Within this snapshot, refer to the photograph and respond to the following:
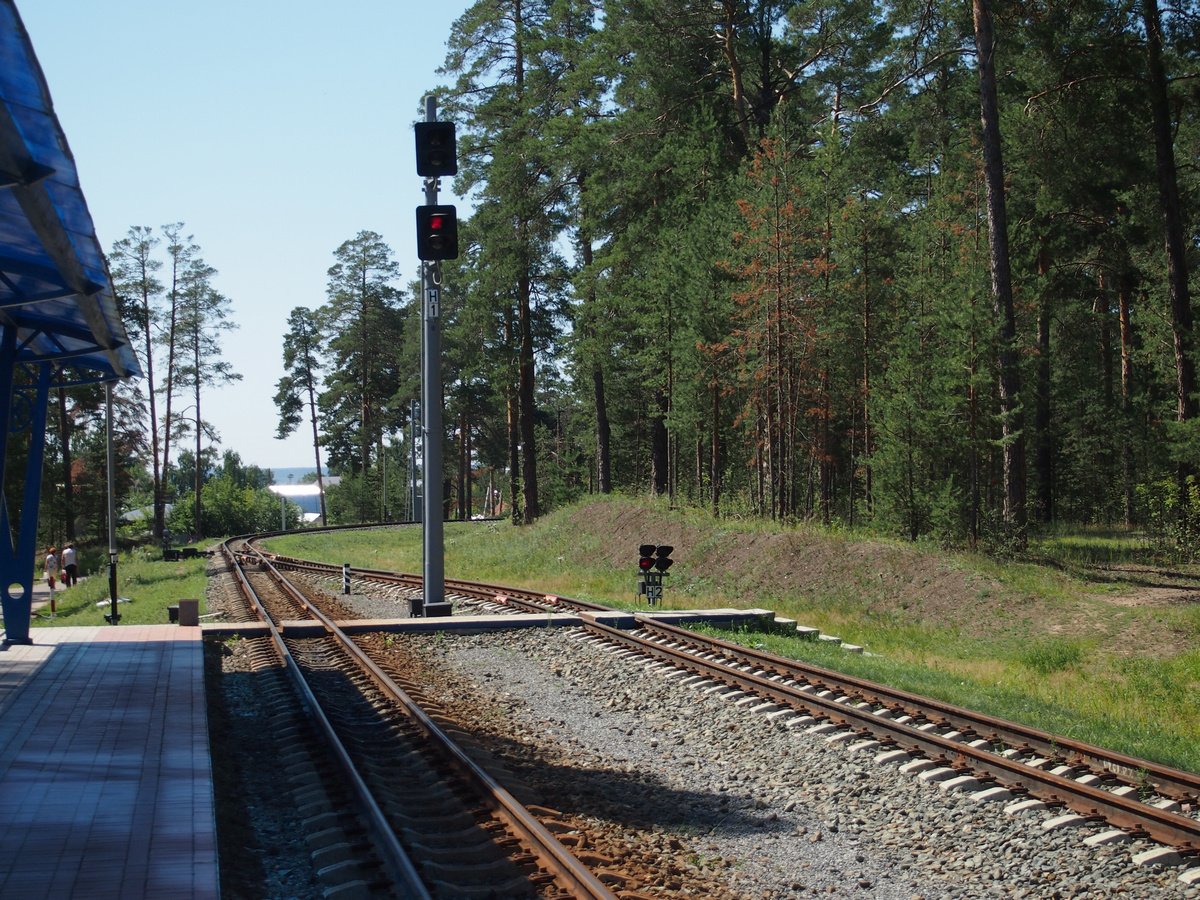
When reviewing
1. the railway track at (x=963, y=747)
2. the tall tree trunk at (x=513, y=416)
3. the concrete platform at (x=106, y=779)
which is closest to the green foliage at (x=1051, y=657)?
the railway track at (x=963, y=747)

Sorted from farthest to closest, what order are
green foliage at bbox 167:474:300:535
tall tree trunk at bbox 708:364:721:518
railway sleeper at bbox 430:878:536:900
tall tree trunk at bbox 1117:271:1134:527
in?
green foliage at bbox 167:474:300:535, tall tree trunk at bbox 1117:271:1134:527, tall tree trunk at bbox 708:364:721:518, railway sleeper at bbox 430:878:536:900

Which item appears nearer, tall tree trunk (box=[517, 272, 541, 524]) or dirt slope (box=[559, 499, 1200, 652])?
dirt slope (box=[559, 499, 1200, 652])

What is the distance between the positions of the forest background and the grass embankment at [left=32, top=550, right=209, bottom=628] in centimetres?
1369

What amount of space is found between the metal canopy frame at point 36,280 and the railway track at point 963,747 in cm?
783

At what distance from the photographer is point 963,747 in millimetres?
8555

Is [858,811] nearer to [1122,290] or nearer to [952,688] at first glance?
[952,688]

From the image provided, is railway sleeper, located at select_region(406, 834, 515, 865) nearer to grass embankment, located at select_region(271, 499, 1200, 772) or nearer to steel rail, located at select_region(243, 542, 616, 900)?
steel rail, located at select_region(243, 542, 616, 900)

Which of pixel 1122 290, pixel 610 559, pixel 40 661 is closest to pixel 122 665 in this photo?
pixel 40 661

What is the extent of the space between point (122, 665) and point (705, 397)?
20.9 m

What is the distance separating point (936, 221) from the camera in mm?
27953

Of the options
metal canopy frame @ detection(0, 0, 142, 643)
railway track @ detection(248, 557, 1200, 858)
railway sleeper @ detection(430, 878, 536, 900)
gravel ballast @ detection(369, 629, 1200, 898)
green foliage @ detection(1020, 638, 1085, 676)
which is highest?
metal canopy frame @ detection(0, 0, 142, 643)

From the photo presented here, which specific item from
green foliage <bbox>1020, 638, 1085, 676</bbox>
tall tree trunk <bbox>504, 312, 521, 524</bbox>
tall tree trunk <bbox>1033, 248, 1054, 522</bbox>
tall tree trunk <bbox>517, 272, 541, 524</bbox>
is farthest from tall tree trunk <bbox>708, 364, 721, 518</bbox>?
green foliage <bbox>1020, 638, 1085, 676</bbox>

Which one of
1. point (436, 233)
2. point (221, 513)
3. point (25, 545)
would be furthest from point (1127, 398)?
point (221, 513)

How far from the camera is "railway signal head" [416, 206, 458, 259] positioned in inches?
666
